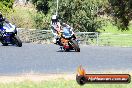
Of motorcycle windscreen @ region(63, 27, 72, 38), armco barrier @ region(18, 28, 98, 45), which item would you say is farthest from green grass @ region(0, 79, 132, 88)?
armco barrier @ region(18, 28, 98, 45)

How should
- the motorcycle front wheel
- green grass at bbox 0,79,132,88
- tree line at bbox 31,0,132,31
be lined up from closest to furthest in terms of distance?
green grass at bbox 0,79,132,88
the motorcycle front wheel
tree line at bbox 31,0,132,31

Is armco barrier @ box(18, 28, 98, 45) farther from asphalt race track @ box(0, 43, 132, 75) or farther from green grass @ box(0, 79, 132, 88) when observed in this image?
green grass @ box(0, 79, 132, 88)

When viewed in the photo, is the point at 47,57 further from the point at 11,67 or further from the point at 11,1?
the point at 11,1

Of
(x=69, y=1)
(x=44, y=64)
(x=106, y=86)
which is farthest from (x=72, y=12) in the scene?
(x=106, y=86)

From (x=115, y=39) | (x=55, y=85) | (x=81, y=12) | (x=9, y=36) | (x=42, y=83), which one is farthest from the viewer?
(x=81, y=12)

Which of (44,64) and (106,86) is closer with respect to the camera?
(106,86)

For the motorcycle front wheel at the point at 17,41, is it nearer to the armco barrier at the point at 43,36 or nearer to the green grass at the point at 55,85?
the armco barrier at the point at 43,36

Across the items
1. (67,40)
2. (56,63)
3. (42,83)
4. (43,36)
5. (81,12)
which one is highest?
(42,83)

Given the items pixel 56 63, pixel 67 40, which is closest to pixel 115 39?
pixel 67 40

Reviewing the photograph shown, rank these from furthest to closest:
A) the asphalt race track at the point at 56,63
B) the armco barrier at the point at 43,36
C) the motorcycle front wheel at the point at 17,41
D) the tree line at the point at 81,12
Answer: the tree line at the point at 81,12 < the armco barrier at the point at 43,36 < the motorcycle front wheel at the point at 17,41 < the asphalt race track at the point at 56,63

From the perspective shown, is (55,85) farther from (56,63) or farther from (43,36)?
(43,36)

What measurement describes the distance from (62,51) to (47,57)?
3447 millimetres

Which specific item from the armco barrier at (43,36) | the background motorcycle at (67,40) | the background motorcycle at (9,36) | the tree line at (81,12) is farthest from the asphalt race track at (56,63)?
the tree line at (81,12)

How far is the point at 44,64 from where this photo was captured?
16.4 m
